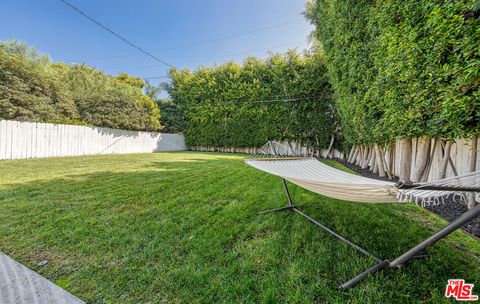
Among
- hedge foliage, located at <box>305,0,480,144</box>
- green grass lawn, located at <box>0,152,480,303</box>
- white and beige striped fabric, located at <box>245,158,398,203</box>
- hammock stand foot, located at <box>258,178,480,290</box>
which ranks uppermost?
hedge foliage, located at <box>305,0,480,144</box>

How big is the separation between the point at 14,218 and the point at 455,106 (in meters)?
4.23

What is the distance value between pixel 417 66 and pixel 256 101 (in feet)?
30.2

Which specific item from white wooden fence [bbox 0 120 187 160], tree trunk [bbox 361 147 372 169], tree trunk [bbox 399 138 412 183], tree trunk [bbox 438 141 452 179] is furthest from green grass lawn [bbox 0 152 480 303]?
white wooden fence [bbox 0 120 187 160]

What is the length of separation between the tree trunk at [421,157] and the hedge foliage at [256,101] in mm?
6262

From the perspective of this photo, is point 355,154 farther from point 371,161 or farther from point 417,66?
point 417,66

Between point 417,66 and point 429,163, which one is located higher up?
point 417,66

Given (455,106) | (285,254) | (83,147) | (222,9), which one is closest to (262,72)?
(222,9)

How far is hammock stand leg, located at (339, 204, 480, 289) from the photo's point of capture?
30.5 inches

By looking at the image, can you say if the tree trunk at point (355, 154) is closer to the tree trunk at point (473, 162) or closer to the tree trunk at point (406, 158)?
the tree trunk at point (406, 158)

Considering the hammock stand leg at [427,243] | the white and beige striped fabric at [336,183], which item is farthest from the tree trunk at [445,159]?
the hammock stand leg at [427,243]

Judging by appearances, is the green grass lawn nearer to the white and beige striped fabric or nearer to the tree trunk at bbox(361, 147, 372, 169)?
the white and beige striped fabric

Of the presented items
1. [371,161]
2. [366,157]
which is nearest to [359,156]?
[366,157]

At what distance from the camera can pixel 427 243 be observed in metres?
0.89

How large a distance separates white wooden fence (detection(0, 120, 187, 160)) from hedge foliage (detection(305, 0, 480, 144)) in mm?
9731
